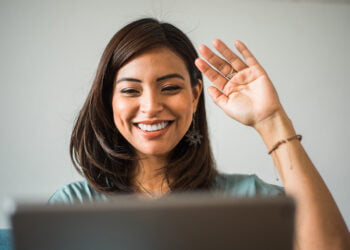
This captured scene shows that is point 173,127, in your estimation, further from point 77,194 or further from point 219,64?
point 77,194

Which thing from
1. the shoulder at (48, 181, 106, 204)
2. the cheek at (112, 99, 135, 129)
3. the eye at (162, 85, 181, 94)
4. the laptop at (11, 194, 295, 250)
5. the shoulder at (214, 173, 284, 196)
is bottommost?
the shoulder at (214, 173, 284, 196)

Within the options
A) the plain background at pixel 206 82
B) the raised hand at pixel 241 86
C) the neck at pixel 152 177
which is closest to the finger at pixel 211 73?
the raised hand at pixel 241 86

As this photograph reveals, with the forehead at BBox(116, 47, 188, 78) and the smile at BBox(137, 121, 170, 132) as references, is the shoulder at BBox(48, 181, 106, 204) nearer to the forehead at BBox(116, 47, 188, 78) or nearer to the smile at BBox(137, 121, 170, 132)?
the smile at BBox(137, 121, 170, 132)

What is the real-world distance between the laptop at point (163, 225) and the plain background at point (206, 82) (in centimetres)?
217

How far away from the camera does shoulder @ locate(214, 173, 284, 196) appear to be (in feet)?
4.58

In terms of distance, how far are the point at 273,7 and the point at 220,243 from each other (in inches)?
105

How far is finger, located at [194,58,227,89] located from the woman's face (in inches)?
4.9

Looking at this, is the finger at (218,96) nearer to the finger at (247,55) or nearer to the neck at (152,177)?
the finger at (247,55)

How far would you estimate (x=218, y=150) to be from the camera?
2781 millimetres

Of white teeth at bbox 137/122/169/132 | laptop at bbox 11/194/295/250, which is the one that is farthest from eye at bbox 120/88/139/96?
laptop at bbox 11/194/295/250

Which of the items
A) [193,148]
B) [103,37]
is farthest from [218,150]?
[193,148]

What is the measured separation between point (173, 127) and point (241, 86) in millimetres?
265

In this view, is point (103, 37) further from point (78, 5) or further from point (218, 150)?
point (218, 150)

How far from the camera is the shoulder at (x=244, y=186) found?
140 cm
